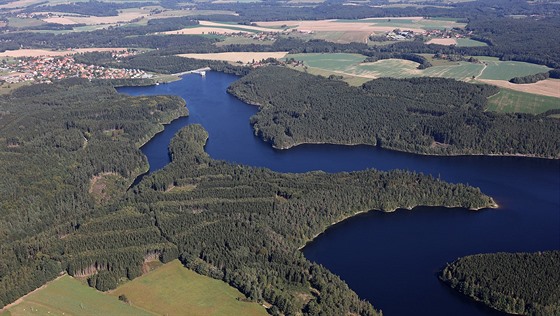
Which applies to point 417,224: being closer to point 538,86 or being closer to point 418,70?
point 538,86

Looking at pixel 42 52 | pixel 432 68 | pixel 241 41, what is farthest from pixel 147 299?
pixel 241 41

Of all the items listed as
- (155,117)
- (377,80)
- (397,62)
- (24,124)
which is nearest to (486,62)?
(397,62)

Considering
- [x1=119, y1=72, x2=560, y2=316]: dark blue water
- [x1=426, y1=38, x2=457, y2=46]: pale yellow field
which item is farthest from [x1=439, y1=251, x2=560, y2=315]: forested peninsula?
[x1=426, y1=38, x2=457, y2=46]: pale yellow field

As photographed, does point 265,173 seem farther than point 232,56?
No

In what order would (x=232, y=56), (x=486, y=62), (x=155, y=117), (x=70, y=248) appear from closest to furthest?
1. (x=70, y=248)
2. (x=155, y=117)
3. (x=486, y=62)
4. (x=232, y=56)

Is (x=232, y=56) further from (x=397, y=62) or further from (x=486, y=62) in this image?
(x=486, y=62)

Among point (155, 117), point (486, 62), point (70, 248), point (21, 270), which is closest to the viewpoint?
point (21, 270)

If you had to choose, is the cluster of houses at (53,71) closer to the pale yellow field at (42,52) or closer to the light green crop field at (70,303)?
the pale yellow field at (42,52)
